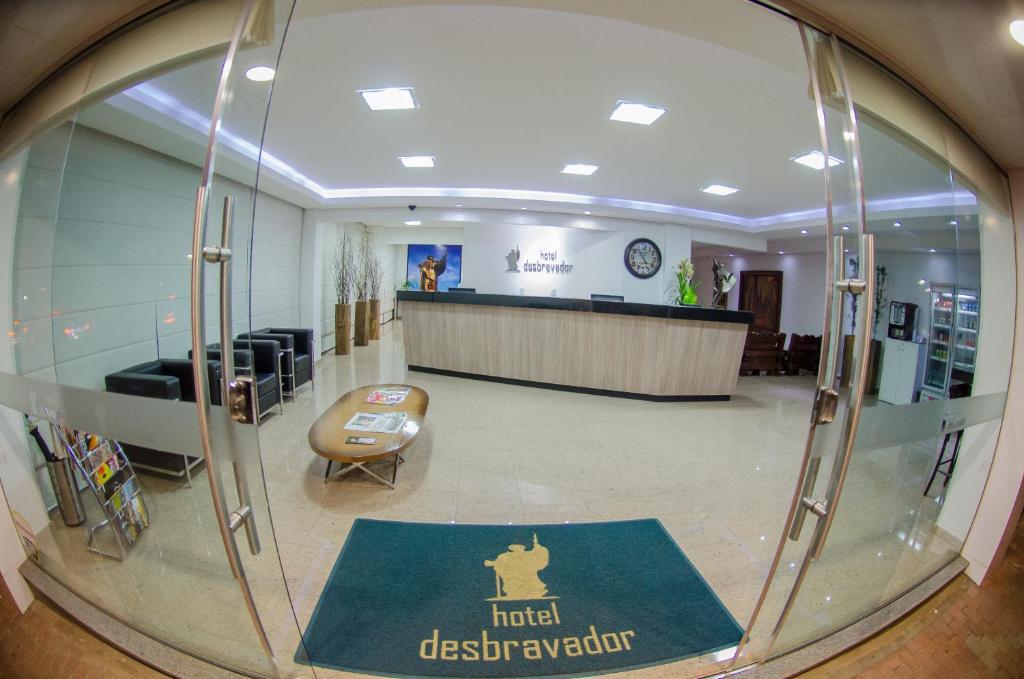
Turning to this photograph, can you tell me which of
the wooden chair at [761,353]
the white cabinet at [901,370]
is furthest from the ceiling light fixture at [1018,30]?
the wooden chair at [761,353]

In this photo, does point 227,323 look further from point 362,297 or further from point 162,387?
point 362,297

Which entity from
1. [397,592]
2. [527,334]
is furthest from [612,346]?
[397,592]

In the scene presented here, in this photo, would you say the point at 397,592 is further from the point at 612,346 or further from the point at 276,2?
the point at 612,346

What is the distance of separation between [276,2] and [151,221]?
97cm

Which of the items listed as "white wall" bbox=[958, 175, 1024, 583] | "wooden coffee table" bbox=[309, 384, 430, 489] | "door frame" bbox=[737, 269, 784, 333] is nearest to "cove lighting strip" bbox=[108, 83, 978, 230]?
"wooden coffee table" bbox=[309, 384, 430, 489]

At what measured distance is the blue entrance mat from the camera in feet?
4.84

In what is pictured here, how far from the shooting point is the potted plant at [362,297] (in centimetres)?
841

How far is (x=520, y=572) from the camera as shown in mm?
1917

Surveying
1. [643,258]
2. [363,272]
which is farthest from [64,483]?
[643,258]

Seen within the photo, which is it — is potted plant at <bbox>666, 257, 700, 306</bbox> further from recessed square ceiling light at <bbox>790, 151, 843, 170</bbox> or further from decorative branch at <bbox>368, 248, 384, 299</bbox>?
decorative branch at <bbox>368, 248, 384, 299</bbox>

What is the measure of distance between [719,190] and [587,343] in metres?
3.25

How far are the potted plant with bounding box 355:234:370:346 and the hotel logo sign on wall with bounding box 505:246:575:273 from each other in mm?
3459

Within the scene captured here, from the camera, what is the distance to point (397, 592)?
1769mm

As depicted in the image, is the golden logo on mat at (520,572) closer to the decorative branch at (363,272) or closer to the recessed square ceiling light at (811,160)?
the recessed square ceiling light at (811,160)
